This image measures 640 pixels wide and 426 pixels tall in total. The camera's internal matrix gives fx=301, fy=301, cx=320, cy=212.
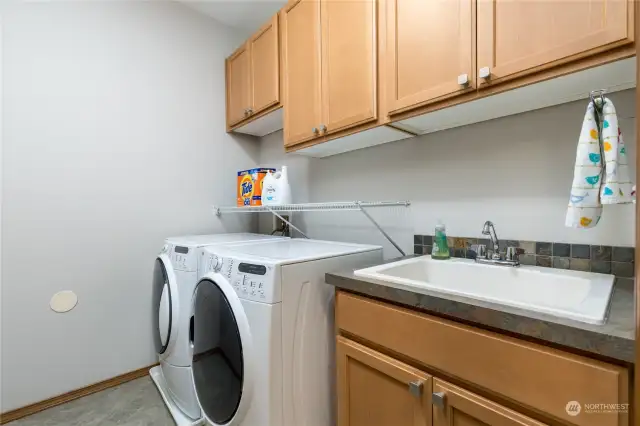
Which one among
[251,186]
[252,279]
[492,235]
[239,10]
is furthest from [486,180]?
[239,10]

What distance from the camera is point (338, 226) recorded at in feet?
7.18

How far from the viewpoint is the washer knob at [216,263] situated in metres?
1.43

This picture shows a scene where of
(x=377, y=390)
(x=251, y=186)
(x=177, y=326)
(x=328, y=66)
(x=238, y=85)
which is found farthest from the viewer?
(x=238, y=85)

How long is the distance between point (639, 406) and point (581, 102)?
3.60 ft

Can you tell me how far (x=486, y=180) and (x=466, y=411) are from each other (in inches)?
39.4

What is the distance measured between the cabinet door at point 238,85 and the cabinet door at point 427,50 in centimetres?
133

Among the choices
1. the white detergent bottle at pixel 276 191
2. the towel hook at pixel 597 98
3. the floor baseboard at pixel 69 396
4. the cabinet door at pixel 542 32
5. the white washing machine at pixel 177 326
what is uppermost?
the cabinet door at pixel 542 32

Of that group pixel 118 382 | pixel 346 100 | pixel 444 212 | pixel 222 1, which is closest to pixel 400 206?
pixel 444 212

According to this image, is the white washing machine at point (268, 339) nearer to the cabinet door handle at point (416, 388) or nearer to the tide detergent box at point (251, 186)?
the cabinet door handle at point (416, 388)

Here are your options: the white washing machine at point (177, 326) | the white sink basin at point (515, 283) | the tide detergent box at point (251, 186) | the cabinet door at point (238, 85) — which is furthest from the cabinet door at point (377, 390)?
the cabinet door at point (238, 85)

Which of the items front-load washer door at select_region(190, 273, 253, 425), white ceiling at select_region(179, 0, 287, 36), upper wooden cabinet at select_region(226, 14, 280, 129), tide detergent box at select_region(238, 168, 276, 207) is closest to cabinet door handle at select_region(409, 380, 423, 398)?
front-load washer door at select_region(190, 273, 253, 425)

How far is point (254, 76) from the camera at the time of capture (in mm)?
2240

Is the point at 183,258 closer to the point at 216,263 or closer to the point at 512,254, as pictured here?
the point at 216,263

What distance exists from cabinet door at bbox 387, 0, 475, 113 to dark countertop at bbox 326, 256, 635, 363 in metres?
0.77
